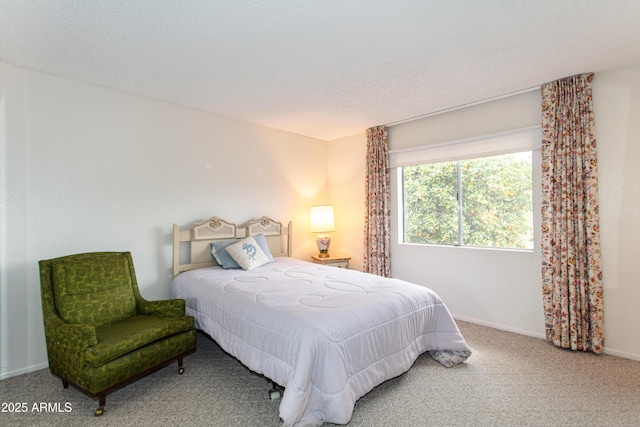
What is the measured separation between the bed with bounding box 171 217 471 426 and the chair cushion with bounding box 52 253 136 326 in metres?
0.54

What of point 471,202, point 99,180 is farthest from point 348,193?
point 99,180

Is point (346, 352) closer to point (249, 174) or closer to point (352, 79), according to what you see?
point (352, 79)

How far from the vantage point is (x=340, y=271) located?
3371 mm

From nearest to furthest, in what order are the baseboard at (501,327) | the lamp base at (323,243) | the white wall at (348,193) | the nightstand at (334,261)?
1. the baseboard at (501,327)
2. the nightstand at (334,261)
3. the lamp base at (323,243)
4. the white wall at (348,193)

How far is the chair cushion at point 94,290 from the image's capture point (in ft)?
8.05

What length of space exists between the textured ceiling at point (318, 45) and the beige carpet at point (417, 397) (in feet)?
8.33

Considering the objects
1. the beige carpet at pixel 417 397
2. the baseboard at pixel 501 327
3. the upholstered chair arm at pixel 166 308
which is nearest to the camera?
the beige carpet at pixel 417 397

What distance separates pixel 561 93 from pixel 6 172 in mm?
4909

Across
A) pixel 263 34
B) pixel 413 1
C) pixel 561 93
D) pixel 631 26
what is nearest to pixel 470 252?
pixel 561 93

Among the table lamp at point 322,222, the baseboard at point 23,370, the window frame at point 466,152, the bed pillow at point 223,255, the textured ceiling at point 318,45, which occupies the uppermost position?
the textured ceiling at point 318,45

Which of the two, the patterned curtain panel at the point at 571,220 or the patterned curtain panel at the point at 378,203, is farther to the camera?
the patterned curtain panel at the point at 378,203

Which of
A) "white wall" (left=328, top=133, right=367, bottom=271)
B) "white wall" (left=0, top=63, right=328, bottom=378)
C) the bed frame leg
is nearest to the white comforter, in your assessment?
the bed frame leg

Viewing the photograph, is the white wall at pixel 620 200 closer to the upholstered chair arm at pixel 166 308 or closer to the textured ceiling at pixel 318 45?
the textured ceiling at pixel 318 45

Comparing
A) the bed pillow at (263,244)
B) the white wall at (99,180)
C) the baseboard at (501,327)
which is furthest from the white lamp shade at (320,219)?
the baseboard at (501,327)
